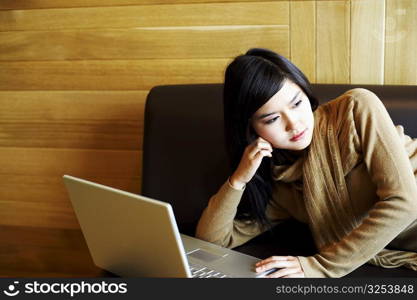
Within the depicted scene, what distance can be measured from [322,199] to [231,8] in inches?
27.2

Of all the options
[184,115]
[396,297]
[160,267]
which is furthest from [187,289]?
[184,115]

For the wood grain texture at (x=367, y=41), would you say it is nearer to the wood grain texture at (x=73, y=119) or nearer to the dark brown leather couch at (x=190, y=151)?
the dark brown leather couch at (x=190, y=151)

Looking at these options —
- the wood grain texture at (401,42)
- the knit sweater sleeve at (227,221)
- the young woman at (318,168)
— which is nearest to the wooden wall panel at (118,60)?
the wood grain texture at (401,42)

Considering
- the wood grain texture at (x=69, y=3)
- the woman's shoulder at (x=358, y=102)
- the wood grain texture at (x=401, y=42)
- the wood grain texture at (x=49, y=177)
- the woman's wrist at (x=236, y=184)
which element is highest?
the wood grain texture at (x=69, y=3)

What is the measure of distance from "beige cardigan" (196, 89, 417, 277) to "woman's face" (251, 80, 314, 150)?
4.1 inches

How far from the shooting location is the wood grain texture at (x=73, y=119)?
5.70ft

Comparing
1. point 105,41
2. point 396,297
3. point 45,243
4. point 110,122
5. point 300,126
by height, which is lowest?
point 45,243

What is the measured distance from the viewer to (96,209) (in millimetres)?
960

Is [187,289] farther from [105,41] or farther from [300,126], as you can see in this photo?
[105,41]

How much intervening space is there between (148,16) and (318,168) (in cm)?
79

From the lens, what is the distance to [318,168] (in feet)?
3.87

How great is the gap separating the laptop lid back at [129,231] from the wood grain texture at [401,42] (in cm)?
93

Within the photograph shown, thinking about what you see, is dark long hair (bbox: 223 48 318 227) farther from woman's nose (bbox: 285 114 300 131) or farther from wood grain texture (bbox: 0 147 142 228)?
wood grain texture (bbox: 0 147 142 228)

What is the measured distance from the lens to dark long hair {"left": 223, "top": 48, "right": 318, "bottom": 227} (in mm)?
1093
